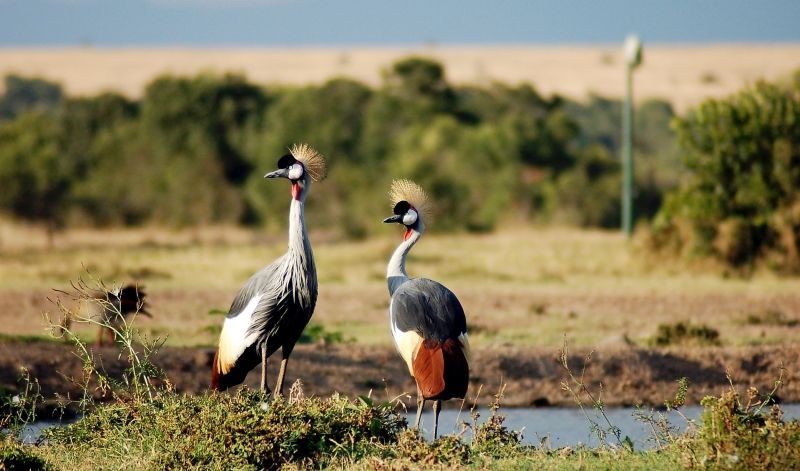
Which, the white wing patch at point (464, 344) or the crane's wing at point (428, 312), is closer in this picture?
the crane's wing at point (428, 312)

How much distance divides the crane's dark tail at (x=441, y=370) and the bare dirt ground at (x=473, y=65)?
71170mm

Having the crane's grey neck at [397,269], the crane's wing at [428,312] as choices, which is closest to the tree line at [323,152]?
the crane's grey neck at [397,269]

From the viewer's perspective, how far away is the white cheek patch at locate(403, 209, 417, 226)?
369 inches

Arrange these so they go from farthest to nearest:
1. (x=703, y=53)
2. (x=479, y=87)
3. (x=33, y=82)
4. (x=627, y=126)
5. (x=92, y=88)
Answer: (x=703, y=53), (x=92, y=88), (x=33, y=82), (x=479, y=87), (x=627, y=126)

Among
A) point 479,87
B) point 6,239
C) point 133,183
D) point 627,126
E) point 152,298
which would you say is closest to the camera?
point 152,298

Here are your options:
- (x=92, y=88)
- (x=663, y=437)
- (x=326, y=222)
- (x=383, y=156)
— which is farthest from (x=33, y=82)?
(x=663, y=437)

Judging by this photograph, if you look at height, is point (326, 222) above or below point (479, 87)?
below

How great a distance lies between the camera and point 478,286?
20.2m

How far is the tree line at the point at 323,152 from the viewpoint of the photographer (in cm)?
3484

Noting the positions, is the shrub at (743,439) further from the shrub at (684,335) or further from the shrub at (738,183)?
the shrub at (738,183)

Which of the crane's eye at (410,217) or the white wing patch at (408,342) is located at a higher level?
the crane's eye at (410,217)

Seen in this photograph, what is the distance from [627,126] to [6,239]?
15.0m

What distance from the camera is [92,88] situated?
274ft

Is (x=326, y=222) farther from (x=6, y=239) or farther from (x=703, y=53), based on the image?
(x=703, y=53)
